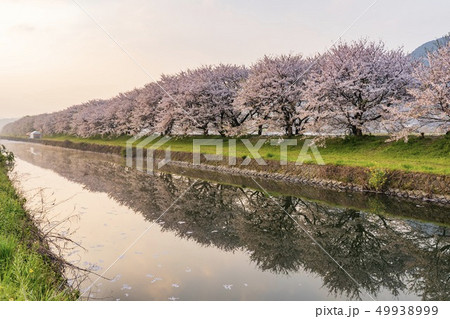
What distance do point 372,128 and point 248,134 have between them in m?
18.9

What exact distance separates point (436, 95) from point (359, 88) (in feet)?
25.9

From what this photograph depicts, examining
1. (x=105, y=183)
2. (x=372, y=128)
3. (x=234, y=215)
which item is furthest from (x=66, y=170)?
(x=372, y=128)

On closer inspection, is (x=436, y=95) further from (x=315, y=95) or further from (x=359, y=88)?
(x=315, y=95)

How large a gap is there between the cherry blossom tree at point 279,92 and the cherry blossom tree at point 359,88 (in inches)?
203

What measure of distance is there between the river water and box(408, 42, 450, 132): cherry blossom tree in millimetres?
9685

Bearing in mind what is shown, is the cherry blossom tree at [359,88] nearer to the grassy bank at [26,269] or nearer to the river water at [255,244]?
the river water at [255,244]

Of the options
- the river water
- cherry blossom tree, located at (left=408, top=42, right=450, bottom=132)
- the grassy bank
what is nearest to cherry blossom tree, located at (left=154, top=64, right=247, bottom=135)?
cherry blossom tree, located at (left=408, top=42, right=450, bottom=132)

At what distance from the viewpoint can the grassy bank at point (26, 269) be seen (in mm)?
7147

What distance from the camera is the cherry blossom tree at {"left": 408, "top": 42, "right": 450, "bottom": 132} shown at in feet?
82.6

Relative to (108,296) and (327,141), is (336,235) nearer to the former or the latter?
(108,296)

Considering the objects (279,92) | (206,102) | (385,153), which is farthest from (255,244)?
(206,102)

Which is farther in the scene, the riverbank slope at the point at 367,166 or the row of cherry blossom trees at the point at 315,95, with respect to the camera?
the row of cherry blossom trees at the point at 315,95

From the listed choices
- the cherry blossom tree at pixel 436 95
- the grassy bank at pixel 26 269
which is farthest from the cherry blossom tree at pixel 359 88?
the grassy bank at pixel 26 269

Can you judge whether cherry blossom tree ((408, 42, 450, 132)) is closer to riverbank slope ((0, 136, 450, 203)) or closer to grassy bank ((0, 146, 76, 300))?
riverbank slope ((0, 136, 450, 203))
